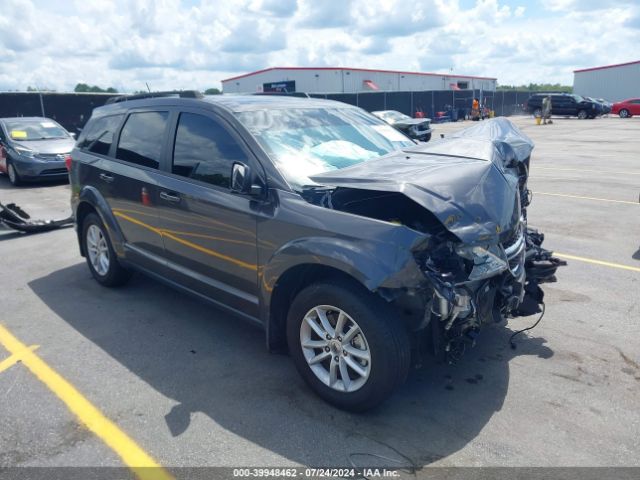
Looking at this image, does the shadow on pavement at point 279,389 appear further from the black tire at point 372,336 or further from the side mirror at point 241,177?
the side mirror at point 241,177

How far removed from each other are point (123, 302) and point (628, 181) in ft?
34.4

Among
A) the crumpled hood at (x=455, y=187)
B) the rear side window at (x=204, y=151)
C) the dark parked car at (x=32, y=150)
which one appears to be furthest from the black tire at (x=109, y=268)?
the dark parked car at (x=32, y=150)

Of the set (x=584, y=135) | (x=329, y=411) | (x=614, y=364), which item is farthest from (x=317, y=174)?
(x=584, y=135)

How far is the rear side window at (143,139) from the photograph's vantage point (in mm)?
4539

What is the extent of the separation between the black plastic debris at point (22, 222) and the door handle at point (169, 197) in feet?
15.1

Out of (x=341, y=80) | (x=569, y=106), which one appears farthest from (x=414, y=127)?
(x=341, y=80)

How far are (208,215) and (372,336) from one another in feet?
5.36

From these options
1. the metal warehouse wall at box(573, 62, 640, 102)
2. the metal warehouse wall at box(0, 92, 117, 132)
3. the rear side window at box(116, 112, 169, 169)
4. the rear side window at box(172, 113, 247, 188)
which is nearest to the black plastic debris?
the rear side window at box(116, 112, 169, 169)

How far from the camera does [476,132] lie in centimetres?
489

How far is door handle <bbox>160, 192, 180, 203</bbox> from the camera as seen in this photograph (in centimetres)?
421

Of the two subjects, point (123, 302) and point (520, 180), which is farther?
point (123, 302)

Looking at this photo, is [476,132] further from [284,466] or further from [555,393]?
[284,466]

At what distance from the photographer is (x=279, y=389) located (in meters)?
3.60

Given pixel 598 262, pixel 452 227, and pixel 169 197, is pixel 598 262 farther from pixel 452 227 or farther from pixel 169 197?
pixel 169 197
